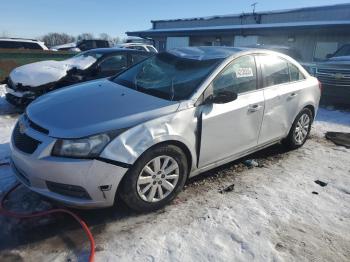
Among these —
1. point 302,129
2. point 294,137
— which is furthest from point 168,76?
point 302,129

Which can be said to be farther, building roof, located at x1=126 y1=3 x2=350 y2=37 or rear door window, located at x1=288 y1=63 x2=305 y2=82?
building roof, located at x1=126 y1=3 x2=350 y2=37

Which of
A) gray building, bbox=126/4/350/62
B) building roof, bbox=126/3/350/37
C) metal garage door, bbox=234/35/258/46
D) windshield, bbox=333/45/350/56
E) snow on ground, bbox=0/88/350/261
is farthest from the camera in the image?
metal garage door, bbox=234/35/258/46

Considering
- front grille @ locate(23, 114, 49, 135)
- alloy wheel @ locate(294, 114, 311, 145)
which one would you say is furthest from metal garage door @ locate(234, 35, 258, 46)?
front grille @ locate(23, 114, 49, 135)

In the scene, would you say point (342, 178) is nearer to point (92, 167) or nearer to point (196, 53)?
point (196, 53)

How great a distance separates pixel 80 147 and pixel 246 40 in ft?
68.9

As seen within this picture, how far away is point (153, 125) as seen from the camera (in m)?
3.18

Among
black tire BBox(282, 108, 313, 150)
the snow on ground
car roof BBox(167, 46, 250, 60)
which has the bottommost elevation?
the snow on ground

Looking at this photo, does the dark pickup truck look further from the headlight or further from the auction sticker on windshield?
the headlight

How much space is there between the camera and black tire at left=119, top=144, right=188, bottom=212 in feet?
10.2

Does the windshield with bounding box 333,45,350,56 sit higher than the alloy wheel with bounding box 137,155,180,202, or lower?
higher

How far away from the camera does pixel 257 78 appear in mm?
4301

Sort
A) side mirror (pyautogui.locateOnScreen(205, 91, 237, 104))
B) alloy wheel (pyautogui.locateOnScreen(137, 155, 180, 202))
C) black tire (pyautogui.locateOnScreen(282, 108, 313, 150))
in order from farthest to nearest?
black tire (pyautogui.locateOnScreen(282, 108, 313, 150)) → side mirror (pyautogui.locateOnScreen(205, 91, 237, 104)) → alloy wheel (pyautogui.locateOnScreen(137, 155, 180, 202))

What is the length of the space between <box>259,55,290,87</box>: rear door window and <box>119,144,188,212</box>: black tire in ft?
5.64

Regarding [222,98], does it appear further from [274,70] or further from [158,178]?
[274,70]
